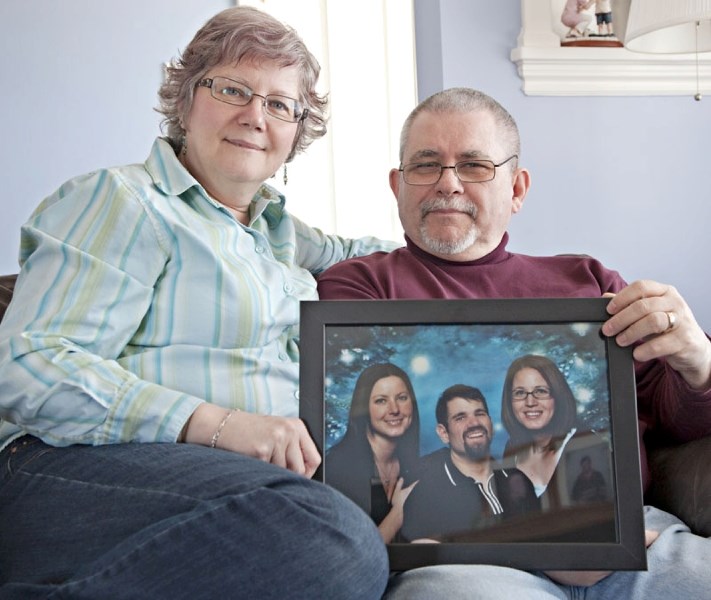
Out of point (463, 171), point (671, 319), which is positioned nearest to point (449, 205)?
point (463, 171)

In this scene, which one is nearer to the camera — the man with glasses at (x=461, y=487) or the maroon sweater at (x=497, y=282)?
the man with glasses at (x=461, y=487)

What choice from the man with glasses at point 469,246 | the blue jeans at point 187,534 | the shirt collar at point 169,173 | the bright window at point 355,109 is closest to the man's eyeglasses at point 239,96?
the shirt collar at point 169,173

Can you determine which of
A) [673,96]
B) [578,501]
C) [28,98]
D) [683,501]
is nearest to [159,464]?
[578,501]

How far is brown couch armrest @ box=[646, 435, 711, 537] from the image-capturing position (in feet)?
5.02

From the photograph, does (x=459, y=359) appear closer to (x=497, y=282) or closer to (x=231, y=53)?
(x=497, y=282)

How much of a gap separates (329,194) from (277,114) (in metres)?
1.39

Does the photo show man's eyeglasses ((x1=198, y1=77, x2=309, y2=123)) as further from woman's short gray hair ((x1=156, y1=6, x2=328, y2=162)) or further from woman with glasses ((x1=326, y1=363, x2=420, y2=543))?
woman with glasses ((x1=326, y1=363, x2=420, y2=543))

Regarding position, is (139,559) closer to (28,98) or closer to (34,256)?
(34,256)

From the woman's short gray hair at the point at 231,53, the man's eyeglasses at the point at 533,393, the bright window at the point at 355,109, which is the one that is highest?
the bright window at the point at 355,109

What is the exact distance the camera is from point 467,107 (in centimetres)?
181

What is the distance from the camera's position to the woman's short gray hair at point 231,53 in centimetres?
166

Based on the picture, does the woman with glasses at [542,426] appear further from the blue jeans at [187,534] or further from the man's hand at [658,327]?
the blue jeans at [187,534]

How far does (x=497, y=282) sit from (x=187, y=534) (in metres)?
0.87

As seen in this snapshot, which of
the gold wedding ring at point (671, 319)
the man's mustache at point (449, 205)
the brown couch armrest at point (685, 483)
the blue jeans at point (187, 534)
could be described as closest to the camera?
the blue jeans at point (187, 534)
